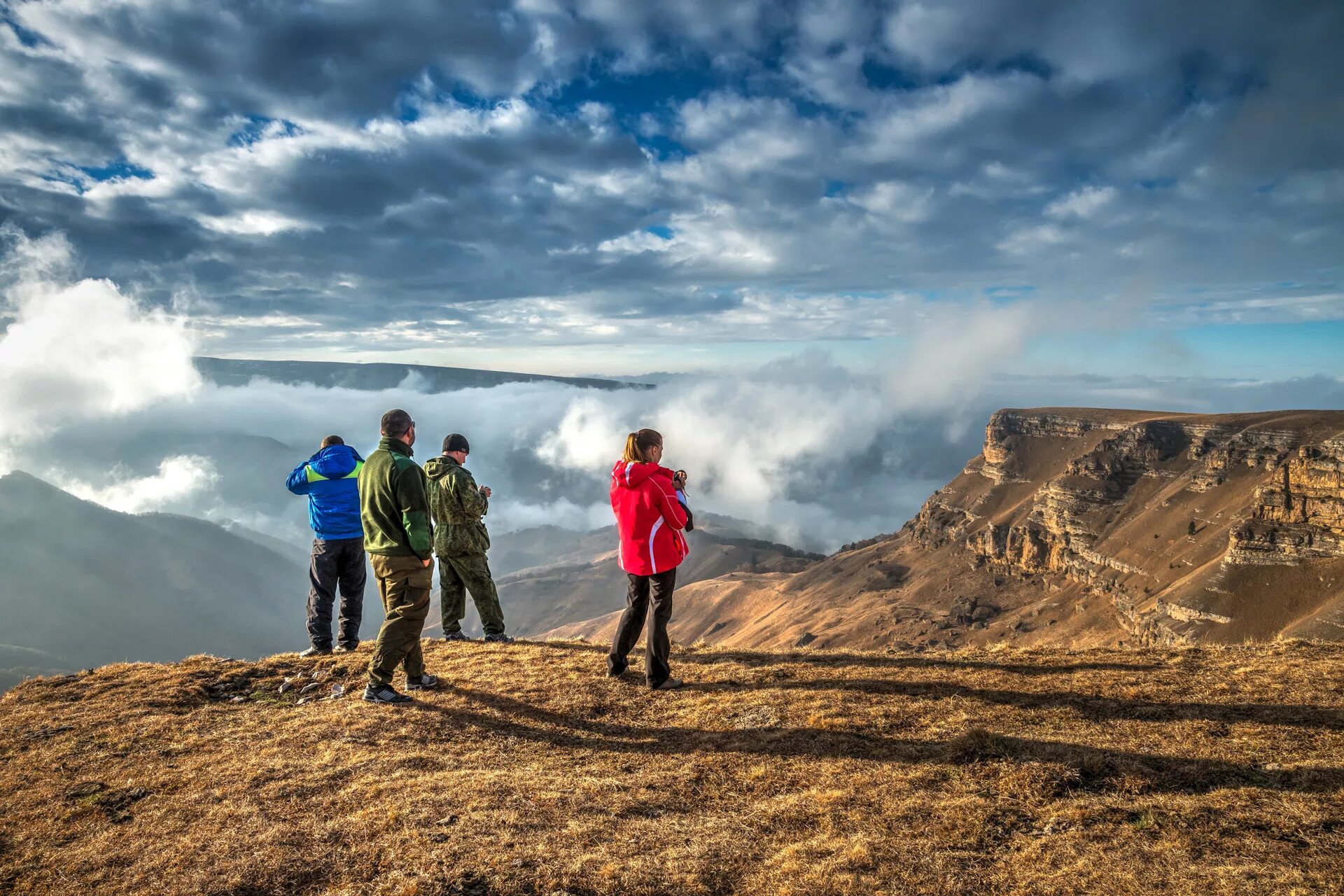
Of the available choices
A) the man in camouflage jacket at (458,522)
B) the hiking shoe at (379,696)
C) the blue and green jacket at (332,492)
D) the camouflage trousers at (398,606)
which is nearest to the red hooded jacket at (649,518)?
the camouflage trousers at (398,606)

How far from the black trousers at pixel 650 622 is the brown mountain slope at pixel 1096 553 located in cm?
4978

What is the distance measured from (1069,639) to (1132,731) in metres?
79.7

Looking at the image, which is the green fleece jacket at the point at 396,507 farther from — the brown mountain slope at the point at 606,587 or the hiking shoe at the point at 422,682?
the brown mountain slope at the point at 606,587

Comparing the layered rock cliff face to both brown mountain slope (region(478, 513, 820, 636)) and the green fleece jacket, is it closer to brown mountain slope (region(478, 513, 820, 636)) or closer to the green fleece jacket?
brown mountain slope (region(478, 513, 820, 636))

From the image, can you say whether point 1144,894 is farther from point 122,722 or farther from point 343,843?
point 122,722

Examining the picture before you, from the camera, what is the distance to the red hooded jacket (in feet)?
28.2

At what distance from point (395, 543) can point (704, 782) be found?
4834 mm

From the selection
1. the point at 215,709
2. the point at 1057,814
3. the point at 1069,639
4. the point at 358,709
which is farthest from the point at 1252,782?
the point at 1069,639

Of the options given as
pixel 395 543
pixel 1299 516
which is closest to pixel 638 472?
pixel 395 543

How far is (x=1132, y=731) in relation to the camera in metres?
7.49

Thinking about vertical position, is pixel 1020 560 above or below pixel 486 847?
below


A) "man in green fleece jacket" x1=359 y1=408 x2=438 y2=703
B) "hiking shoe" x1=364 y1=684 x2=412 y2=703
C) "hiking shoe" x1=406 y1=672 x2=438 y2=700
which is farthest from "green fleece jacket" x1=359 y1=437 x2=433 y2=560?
"hiking shoe" x1=406 y1=672 x2=438 y2=700

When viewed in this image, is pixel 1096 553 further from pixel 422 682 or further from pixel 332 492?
pixel 332 492

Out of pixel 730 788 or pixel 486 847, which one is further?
pixel 730 788
